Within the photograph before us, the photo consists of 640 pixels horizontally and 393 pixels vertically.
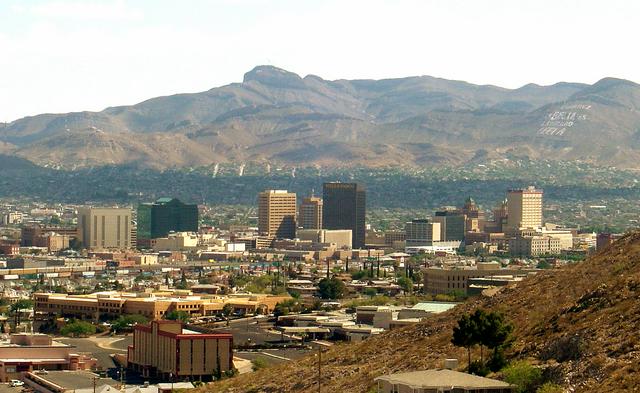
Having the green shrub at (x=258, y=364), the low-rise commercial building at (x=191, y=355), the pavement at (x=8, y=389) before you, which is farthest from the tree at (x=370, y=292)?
the pavement at (x=8, y=389)

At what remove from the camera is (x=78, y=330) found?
5438 inches

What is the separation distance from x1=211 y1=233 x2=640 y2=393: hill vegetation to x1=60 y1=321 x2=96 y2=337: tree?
59991 mm

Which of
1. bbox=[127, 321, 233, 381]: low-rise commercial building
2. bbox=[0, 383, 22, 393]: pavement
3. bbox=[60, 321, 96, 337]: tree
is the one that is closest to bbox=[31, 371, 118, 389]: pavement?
bbox=[0, 383, 22, 393]: pavement

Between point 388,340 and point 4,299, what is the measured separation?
109 meters

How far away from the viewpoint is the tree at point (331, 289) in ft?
577

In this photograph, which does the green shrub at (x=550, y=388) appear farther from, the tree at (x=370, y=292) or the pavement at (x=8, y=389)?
the tree at (x=370, y=292)

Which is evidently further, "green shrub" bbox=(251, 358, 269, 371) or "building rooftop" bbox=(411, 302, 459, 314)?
"building rooftop" bbox=(411, 302, 459, 314)

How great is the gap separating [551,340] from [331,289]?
12058cm

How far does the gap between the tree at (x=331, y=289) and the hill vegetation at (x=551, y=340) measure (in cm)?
9586

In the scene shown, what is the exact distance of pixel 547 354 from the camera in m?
55.3

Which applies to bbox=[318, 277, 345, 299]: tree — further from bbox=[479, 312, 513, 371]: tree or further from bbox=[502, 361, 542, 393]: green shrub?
bbox=[502, 361, 542, 393]: green shrub

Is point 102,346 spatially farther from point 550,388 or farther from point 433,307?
point 550,388

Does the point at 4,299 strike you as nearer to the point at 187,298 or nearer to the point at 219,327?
the point at 187,298

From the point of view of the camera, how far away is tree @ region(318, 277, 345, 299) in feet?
577
